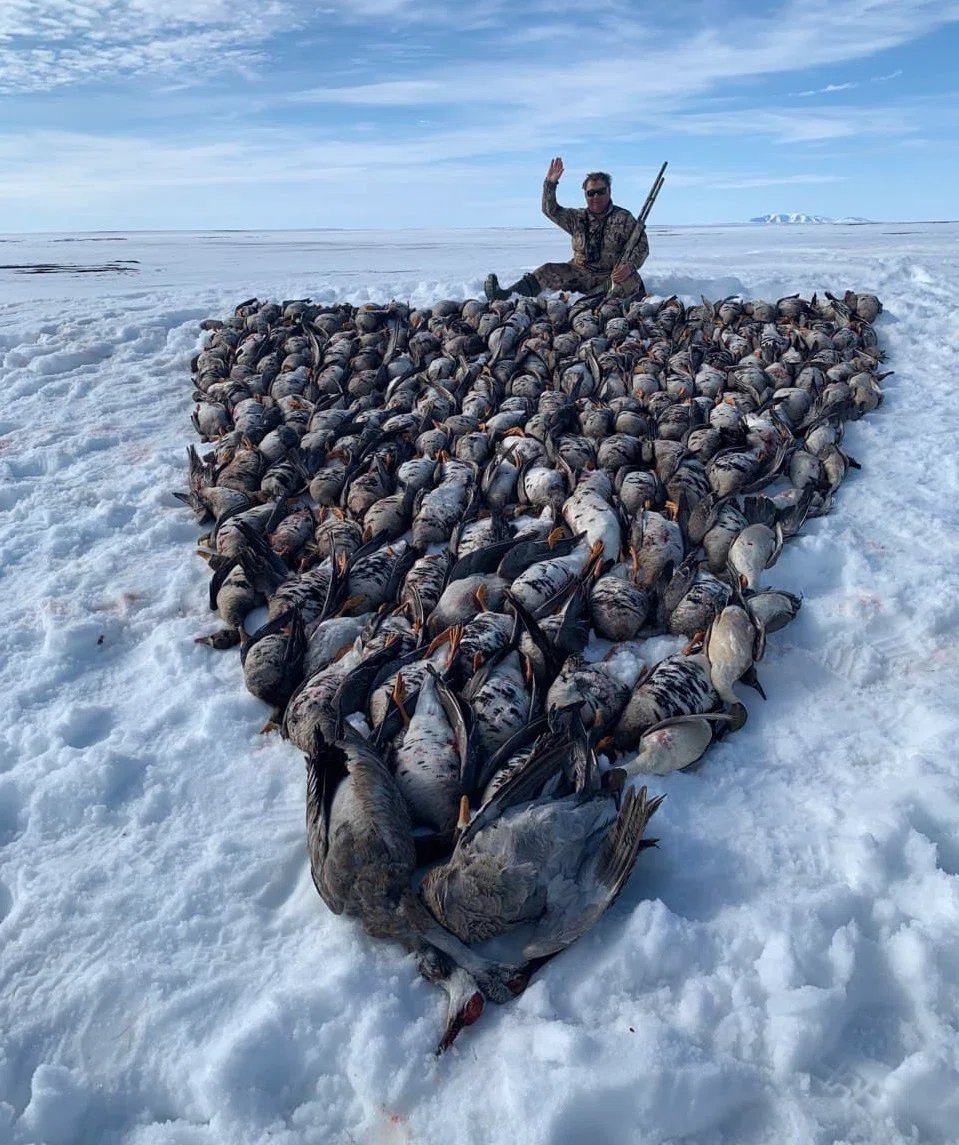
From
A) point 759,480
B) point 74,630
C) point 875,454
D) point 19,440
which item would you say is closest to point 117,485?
point 19,440

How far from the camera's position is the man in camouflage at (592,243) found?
37.2 ft

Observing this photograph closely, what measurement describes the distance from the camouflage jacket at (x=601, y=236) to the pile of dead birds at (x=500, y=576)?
3.17m

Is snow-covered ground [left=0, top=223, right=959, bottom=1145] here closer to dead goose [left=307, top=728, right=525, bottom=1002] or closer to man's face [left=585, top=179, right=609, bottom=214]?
dead goose [left=307, top=728, right=525, bottom=1002]

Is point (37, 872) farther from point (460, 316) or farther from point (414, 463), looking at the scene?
point (460, 316)

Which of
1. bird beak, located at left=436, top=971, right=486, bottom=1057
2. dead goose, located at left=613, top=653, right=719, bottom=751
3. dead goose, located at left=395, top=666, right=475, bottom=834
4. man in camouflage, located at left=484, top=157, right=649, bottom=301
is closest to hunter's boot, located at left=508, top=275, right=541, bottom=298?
man in camouflage, located at left=484, top=157, right=649, bottom=301

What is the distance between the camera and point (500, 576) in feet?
14.8

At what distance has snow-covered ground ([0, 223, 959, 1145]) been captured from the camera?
2250 millimetres

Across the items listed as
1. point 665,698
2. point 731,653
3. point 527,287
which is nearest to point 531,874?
point 665,698

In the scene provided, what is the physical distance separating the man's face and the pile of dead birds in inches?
140

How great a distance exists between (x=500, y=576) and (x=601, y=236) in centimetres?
870

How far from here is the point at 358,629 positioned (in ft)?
13.9

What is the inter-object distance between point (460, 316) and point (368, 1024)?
874 cm

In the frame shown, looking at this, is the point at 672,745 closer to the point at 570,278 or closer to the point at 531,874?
the point at 531,874

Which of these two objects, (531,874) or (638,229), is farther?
(638,229)
